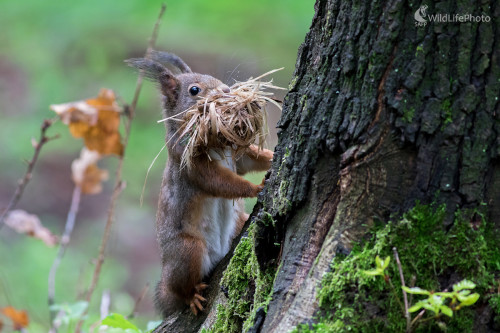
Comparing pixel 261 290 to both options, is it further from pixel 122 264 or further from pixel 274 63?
pixel 274 63

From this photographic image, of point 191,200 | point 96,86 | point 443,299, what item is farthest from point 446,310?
point 96,86

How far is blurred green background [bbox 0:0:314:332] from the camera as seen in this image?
6.50m

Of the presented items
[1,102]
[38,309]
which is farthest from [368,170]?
[1,102]

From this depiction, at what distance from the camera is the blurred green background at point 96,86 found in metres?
6.50

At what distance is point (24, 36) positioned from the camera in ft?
29.0

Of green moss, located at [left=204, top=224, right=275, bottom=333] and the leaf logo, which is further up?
the leaf logo

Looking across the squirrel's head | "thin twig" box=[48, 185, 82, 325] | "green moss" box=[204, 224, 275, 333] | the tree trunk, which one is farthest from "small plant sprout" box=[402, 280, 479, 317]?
"thin twig" box=[48, 185, 82, 325]

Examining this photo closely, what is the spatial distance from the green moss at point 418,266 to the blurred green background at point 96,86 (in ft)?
14.5

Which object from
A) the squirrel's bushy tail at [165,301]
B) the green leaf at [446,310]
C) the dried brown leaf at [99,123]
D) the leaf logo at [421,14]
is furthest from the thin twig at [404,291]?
the dried brown leaf at [99,123]

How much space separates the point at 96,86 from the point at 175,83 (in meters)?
4.97

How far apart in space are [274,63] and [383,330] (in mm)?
6495

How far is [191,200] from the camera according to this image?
3.41 m

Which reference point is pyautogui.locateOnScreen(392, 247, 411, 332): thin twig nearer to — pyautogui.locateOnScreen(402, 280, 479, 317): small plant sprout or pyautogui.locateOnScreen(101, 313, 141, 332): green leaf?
pyautogui.locateOnScreen(402, 280, 479, 317): small plant sprout

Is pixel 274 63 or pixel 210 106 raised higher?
pixel 274 63
